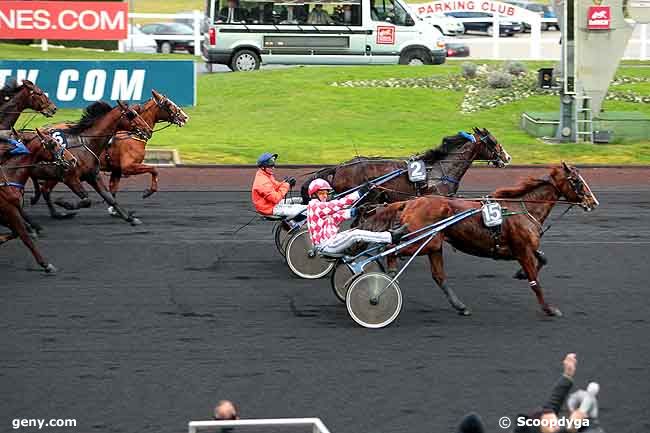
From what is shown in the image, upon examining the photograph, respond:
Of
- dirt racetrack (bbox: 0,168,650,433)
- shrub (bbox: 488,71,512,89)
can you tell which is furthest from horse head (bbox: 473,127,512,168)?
shrub (bbox: 488,71,512,89)

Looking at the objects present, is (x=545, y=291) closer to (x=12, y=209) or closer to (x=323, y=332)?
(x=323, y=332)

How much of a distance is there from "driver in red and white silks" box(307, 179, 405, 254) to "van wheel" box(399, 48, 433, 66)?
1864cm

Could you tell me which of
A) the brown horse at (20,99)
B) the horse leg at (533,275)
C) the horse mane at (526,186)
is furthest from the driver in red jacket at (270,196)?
the brown horse at (20,99)

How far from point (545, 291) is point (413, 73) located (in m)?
16.3

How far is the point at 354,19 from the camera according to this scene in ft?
99.9

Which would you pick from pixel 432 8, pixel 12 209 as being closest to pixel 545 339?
pixel 12 209

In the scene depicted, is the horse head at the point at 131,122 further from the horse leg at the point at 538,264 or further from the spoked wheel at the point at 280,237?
the horse leg at the point at 538,264

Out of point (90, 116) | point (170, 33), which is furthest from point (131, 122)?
point (170, 33)

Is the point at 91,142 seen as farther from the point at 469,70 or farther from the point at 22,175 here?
the point at 469,70

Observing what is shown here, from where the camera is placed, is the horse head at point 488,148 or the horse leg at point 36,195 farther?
the horse leg at point 36,195

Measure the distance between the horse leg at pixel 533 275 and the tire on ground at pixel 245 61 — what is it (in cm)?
1954

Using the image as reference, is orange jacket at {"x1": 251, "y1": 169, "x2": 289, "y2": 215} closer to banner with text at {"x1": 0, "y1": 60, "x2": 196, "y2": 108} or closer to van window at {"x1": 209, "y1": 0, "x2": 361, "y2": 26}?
banner with text at {"x1": 0, "y1": 60, "x2": 196, "y2": 108}

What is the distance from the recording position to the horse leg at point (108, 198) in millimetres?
16297

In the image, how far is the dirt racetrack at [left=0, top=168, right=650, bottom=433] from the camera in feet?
31.3
